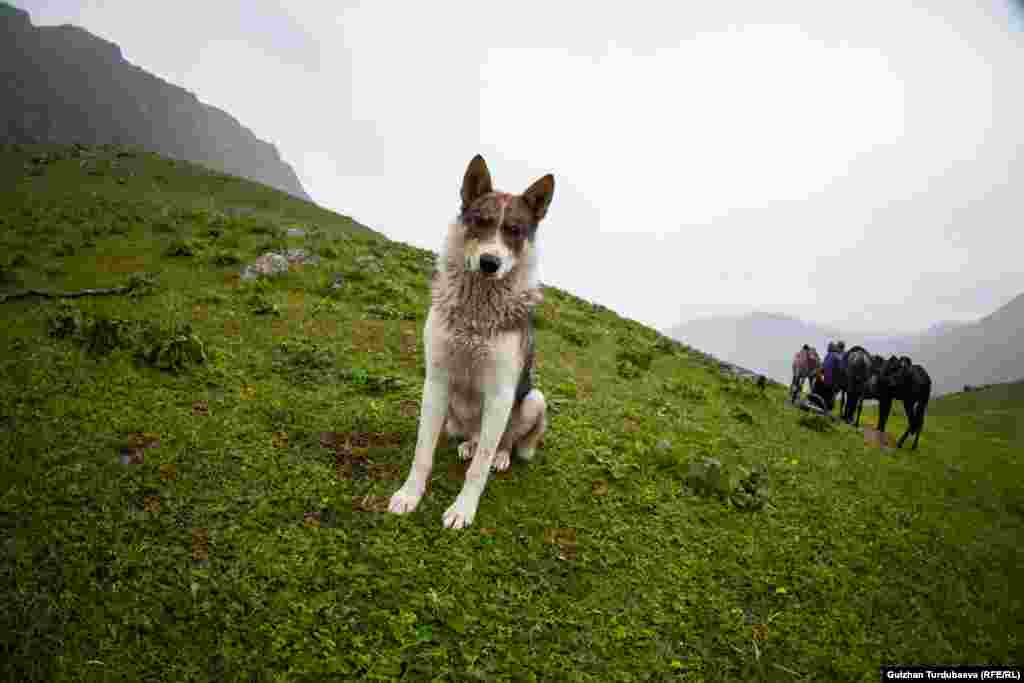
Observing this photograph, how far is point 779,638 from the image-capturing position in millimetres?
4574

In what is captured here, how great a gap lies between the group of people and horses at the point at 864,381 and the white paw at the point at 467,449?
18.1m

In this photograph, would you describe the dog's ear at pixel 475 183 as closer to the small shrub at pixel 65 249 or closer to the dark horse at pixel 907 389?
the small shrub at pixel 65 249

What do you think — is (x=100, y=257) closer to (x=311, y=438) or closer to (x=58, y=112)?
(x=311, y=438)

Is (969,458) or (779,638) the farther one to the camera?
(969,458)

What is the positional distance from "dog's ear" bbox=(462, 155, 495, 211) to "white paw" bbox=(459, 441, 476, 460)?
2.96 metres

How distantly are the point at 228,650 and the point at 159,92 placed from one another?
24091 cm

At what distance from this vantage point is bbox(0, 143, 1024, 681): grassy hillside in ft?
11.0

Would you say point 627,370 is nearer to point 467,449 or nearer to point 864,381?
point 467,449

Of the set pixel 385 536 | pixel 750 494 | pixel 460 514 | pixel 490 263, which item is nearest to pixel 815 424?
pixel 750 494

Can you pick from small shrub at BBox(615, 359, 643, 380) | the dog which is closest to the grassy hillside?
the dog

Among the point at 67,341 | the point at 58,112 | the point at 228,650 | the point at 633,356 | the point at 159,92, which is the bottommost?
the point at 228,650

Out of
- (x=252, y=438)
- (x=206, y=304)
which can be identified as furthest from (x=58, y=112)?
(x=252, y=438)

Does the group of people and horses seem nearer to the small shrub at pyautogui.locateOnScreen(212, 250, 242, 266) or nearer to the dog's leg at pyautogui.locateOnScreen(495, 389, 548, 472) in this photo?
the dog's leg at pyautogui.locateOnScreen(495, 389, 548, 472)

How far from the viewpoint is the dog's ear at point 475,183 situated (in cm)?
476
